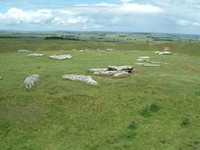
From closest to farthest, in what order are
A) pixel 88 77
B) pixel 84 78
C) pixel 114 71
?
pixel 84 78, pixel 88 77, pixel 114 71

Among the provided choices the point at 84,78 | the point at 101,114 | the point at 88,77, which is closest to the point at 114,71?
the point at 88,77

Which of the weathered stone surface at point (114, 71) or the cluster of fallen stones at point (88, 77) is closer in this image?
the cluster of fallen stones at point (88, 77)

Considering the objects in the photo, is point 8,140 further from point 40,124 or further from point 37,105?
point 37,105

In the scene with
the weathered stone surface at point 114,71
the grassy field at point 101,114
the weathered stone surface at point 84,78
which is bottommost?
the grassy field at point 101,114

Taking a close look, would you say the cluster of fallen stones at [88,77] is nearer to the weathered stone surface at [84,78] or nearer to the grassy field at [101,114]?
the weathered stone surface at [84,78]

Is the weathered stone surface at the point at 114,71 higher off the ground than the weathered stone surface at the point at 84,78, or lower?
higher

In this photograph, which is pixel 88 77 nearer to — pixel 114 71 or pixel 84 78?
pixel 84 78

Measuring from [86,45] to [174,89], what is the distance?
334ft

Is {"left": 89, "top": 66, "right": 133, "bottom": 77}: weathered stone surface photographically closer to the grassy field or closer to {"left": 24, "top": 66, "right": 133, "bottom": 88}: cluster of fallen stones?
{"left": 24, "top": 66, "right": 133, "bottom": 88}: cluster of fallen stones

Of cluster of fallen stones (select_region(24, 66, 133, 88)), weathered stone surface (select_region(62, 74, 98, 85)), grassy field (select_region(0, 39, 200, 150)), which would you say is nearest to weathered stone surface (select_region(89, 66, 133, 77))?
cluster of fallen stones (select_region(24, 66, 133, 88))

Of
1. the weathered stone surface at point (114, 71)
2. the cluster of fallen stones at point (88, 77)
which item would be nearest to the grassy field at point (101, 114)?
the cluster of fallen stones at point (88, 77)

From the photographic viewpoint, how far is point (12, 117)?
21578mm

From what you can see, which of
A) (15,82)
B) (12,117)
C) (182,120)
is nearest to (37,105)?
(12,117)

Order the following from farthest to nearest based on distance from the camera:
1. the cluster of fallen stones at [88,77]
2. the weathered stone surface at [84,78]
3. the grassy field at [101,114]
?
A: the weathered stone surface at [84,78], the cluster of fallen stones at [88,77], the grassy field at [101,114]
